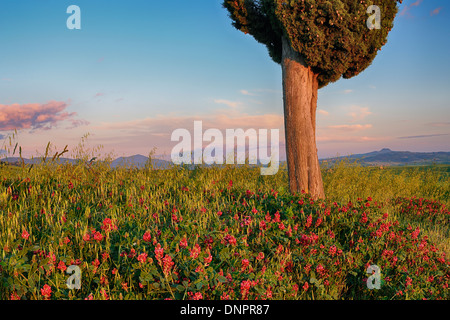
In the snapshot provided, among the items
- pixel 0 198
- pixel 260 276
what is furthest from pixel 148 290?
pixel 0 198

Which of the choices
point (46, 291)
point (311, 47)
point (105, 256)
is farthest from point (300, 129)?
point (46, 291)

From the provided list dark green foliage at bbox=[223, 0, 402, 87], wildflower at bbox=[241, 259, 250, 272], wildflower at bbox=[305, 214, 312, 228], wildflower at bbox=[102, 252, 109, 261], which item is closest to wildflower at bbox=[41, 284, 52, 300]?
wildflower at bbox=[102, 252, 109, 261]

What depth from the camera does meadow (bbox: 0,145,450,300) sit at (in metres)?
3.49

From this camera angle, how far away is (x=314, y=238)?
501cm

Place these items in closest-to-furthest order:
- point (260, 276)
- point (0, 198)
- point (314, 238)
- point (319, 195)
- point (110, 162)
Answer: point (260, 276) < point (314, 238) < point (0, 198) < point (319, 195) < point (110, 162)

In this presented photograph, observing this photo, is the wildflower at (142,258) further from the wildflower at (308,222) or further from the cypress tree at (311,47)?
the cypress tree at (311,47)

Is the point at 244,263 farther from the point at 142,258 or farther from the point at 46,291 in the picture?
the point at 46,291

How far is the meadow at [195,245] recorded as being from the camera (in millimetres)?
3494

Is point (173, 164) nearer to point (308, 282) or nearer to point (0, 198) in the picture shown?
point (0, 198)

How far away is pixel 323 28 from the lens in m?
8.91

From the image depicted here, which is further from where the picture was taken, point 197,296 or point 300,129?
point 300,129

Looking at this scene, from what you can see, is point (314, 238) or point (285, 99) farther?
point (285, 99)

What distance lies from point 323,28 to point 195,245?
→ 714cm
